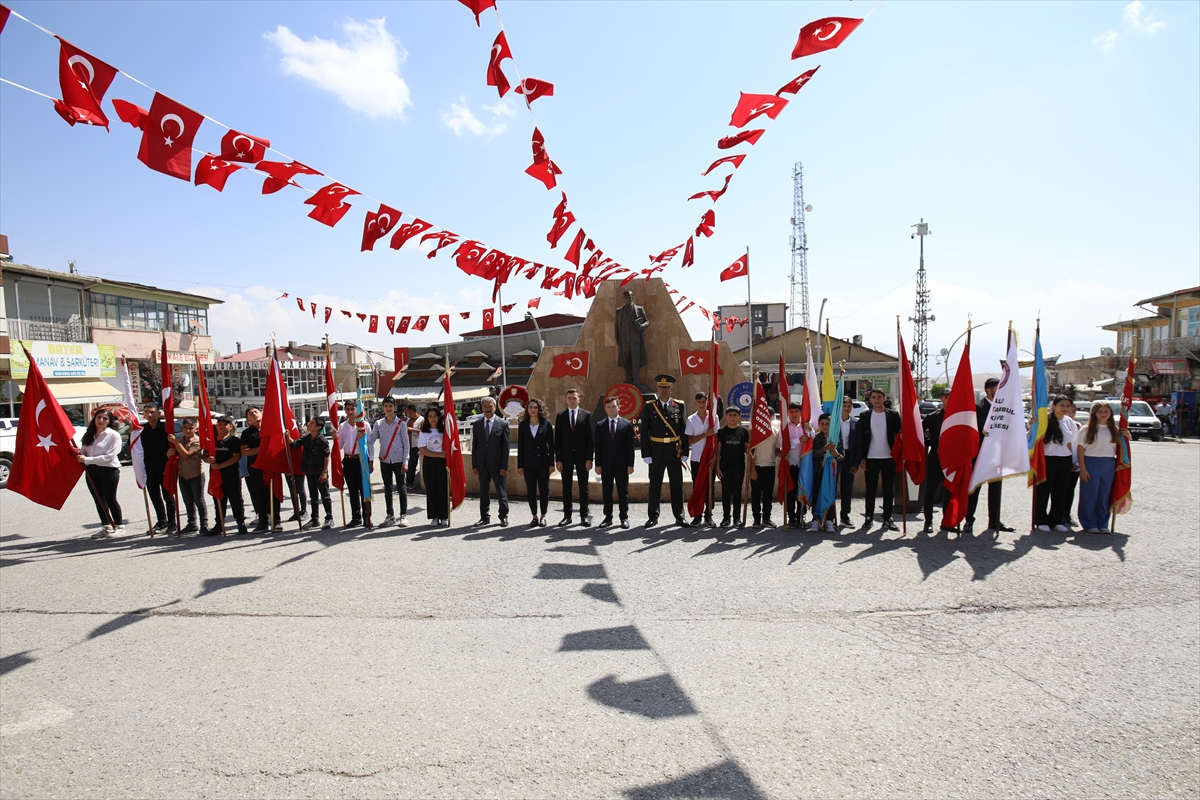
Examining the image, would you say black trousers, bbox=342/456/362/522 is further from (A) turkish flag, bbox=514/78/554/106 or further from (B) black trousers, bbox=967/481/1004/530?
(B) black trousers, bbox=967/481/1004/530

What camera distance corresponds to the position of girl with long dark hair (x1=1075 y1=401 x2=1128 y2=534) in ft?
24.7

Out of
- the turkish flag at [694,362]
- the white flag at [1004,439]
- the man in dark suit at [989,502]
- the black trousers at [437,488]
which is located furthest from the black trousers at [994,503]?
the turkish flag at [694,362]

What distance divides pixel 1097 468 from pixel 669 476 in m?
5.14

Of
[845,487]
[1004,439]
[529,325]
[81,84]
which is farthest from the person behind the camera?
[529,325]

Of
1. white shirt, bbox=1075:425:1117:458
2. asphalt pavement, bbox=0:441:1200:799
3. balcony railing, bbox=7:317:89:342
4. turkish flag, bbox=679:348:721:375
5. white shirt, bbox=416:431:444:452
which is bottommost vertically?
asphalt pavement, bbox=0:441:1200:799

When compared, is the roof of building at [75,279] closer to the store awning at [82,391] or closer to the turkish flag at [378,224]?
the store awning at [82,391]

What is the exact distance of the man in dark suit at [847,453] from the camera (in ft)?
26.9

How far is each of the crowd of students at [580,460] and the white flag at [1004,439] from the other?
550mm

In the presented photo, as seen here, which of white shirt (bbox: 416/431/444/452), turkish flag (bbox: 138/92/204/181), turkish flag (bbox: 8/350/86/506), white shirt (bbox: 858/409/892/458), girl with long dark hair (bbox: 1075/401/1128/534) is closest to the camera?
turkish flag (bbox: 138/92/204/181)

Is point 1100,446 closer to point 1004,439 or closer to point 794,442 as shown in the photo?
point 1004,439

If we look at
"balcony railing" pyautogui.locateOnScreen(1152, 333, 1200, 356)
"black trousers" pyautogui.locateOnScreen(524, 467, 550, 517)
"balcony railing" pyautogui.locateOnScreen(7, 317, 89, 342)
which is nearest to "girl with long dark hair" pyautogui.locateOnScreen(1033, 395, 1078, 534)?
"black trousers" pyautogui.locateOnScreen(524, 467, 550, 517)

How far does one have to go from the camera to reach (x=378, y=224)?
844 cm

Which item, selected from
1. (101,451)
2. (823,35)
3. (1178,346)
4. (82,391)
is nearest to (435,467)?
(101,451)

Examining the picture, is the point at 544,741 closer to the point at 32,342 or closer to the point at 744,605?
the point at 744,605
